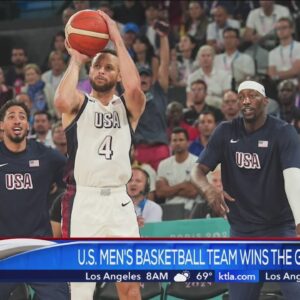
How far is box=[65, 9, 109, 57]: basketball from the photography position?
25.7 feet

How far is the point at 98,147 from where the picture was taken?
25.5 feet

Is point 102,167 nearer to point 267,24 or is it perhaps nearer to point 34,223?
point 34,223

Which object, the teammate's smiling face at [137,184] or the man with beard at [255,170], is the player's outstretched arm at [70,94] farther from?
the teammate's smiling face at [137,184]

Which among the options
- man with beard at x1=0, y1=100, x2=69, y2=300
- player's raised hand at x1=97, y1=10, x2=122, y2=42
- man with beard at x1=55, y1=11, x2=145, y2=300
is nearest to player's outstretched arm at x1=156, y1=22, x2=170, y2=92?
man with beard at x1=0, y1=100, x2=69, y2=300

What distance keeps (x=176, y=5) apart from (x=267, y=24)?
7.83 ft

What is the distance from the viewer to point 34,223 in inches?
348

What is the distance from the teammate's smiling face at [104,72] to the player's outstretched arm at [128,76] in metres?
0.12

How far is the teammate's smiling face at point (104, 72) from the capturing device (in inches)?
311

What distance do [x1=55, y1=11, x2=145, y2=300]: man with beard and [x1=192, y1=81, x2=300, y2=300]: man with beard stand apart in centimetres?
77

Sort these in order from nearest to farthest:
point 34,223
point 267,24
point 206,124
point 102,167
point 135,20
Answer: point 102,167, point 34,223, point 206,124, point 267,24, point 135,20

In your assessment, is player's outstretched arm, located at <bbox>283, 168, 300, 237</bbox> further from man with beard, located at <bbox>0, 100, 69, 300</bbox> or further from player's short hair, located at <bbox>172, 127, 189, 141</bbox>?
player's short hair, located at <bbox>172, 127, 189, 141</bbox>

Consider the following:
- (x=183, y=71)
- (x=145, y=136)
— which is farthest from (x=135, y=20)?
(x=145, y=136)

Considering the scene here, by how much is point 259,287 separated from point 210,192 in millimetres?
882

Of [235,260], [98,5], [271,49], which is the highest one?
[98,5]
